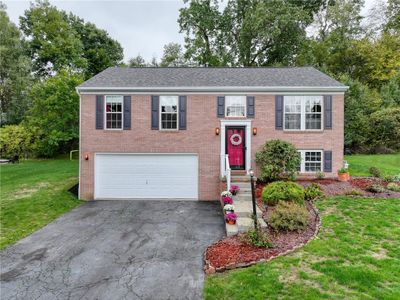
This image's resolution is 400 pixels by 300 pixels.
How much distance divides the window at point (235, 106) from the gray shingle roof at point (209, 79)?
0.53 m

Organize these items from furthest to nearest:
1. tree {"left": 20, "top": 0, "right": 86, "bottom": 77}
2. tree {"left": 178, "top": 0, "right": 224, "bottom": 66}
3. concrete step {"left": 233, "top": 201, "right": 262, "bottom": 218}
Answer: tree {"left": 178, "top": 0, "right": 224, "bottom": 66}
tree {"left": 20, "top": 0, "right": 86, "bottom": 77}
concrete step {"left": 233, "top": 201, "right": 262, "bottom": 218}

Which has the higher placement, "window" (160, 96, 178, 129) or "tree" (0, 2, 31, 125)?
"tree" (0, 2, 31, 125)

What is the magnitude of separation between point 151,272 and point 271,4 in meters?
26.3

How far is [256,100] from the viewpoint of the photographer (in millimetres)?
10828

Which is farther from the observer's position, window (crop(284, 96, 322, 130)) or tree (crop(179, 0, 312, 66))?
tree (crop(179, 0, 312, 66))

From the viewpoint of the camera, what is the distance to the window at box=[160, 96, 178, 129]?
10977mm

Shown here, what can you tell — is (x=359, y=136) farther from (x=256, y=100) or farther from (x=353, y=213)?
(x=353, y=213)

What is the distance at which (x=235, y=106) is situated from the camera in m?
10.9

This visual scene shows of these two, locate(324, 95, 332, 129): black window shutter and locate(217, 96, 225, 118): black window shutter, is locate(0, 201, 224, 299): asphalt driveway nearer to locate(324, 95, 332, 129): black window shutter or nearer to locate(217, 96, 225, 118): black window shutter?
locate(217, 96, 225, 118): black window shutter

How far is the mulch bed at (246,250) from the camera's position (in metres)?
4.93

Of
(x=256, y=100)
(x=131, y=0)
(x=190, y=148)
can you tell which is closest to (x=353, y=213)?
(x=256, y=100)

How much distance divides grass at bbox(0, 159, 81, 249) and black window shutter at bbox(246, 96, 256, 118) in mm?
8769

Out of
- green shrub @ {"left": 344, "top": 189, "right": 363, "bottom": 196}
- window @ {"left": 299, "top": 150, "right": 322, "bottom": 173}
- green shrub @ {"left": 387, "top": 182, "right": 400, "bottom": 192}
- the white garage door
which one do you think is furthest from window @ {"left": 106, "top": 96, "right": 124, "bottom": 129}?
green shrub @ {"left": 387, "top": 182, "right": 400, "bottom": 192}

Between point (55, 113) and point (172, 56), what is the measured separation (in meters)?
17.9
